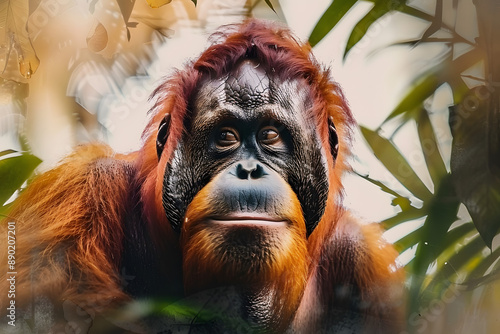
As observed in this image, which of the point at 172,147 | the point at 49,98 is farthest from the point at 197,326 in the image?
the point at 49,98

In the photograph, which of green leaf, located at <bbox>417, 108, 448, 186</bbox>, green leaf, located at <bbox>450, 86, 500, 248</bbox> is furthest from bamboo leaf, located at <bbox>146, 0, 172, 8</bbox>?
green leaf, located at <bbox>450, 86, 500, 248</bbox>

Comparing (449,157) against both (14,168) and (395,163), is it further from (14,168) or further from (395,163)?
(14,168)

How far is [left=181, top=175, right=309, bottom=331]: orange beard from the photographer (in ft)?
5.05

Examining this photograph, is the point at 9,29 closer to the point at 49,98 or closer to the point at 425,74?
the point at 49,98

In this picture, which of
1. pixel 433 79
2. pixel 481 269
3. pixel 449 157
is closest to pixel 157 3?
pixel 433 79

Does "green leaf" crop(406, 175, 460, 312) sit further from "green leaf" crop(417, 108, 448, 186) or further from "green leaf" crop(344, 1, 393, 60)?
"green leaf" crop(344, 1, 393, 60)

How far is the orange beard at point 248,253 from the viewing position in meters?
1.54

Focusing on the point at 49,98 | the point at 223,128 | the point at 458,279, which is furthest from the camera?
the point at 458,279

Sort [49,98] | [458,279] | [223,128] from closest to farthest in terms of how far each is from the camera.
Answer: [223,128] < [49,98] < [458,279]

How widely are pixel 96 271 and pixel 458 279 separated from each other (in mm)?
1118

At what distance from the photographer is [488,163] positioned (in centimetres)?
198

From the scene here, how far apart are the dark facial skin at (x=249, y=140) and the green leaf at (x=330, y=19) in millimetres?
185

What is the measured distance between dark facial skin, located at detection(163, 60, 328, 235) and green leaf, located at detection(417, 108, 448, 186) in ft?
1.28

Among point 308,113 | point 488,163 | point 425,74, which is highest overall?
point 425,74
